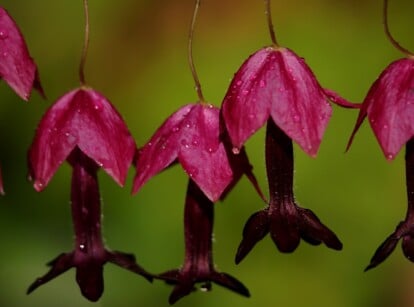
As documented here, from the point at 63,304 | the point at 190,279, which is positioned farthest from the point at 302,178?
the point at 190,279

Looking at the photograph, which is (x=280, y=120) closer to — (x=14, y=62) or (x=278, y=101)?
(x=278, y=101)

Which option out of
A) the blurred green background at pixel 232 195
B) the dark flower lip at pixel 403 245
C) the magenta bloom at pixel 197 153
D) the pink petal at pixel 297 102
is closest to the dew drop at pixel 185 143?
the magenta bloom at pixel 197 153

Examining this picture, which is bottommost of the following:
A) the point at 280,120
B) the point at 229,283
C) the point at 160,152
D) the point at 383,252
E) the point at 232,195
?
the point at 232,195

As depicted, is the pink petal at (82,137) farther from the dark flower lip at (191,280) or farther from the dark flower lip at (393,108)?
the dark flower lip at (393,108)

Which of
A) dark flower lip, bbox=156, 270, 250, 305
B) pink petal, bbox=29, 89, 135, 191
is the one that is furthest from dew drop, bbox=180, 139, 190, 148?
dark flower lip, bbox=156, 270, 250, 305

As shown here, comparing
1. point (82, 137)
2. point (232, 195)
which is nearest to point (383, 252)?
point (82, 137)

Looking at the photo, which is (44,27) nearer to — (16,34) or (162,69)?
(162,69)

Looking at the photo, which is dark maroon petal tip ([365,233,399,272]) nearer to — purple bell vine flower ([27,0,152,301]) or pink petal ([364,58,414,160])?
pink petal ([364,58,414,160])
